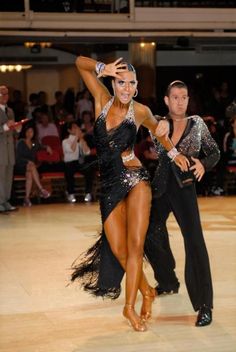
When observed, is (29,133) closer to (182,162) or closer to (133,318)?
(182,162)

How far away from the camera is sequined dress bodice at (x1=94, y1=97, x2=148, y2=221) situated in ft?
17.0

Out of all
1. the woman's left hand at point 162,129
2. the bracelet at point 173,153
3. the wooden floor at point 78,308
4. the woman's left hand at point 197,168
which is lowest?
the wooden floor at point 78,308

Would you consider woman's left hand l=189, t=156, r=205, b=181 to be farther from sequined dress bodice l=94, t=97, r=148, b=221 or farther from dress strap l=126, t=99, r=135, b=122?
dress strap l=126, t=99, r=135, b=122

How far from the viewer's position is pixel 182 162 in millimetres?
5344

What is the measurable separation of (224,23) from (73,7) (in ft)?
8.64

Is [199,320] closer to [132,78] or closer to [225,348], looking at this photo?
[225,348]

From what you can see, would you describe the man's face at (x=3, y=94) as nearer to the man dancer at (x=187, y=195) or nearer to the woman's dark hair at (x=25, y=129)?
the woman's dark hair at (x=25, y=129)

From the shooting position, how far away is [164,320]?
5.50 m

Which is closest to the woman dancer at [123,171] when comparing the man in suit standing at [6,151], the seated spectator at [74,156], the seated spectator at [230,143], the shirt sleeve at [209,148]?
the shirt sleeve at [209,148]

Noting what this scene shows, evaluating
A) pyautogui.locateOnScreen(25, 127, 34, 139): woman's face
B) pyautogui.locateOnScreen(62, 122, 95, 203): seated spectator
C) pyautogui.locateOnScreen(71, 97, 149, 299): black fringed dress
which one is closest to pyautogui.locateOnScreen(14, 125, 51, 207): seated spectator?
pyautogui.locateOnScreen(25, 127, 34, 139): woman's face

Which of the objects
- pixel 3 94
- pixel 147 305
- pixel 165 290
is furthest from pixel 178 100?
pixel 3 94

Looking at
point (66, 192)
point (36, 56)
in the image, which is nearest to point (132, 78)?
point (66, 192)

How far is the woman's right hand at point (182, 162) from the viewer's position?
5348mm

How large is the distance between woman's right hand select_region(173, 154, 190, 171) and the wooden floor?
1.06 meters
